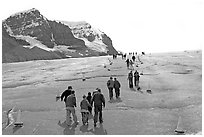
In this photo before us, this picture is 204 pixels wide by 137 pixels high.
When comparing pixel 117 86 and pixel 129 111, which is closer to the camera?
pixel 129 111

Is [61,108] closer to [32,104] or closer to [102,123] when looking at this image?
[32,104]

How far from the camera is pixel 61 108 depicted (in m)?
19.9

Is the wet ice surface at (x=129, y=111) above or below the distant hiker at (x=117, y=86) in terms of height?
below

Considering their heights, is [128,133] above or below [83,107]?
below

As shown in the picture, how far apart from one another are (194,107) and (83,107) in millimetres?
7640

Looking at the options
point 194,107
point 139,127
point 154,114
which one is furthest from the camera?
point 194,107

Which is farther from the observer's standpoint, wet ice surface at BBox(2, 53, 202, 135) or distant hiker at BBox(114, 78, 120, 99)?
distant hiker at BBox(114, 78, 120, 99)

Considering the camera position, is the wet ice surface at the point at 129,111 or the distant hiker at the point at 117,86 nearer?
the wet ice surface at the point at 129,111

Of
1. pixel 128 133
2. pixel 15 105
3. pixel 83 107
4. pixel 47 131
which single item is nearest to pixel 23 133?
pixel 47 131

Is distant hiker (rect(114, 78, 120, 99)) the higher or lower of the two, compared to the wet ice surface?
higher

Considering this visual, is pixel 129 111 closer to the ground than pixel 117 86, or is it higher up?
closer to the ground

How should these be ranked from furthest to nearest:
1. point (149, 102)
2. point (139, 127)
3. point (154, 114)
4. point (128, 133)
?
1. point (149, 102)
2. point (154, 114)
3. point (139, 127)
4. point (128, 133)

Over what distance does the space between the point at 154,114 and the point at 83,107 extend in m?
4.59

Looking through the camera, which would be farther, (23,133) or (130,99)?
(130,99)
